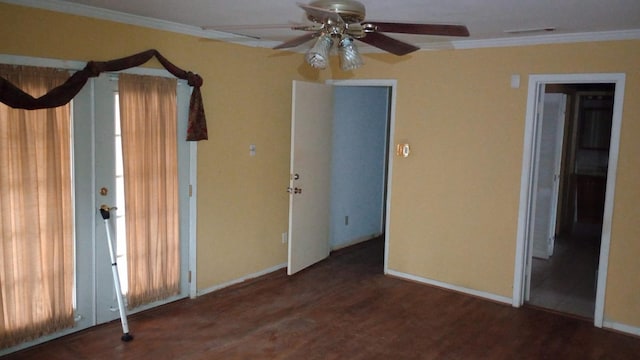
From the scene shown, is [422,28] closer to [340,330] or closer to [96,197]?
[340,330]

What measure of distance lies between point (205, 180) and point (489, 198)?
260cm

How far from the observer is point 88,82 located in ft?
12.2

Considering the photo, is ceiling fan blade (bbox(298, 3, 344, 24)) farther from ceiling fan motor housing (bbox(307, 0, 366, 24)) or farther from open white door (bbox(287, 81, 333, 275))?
open white door (bbox(287, 81, 333, 275))

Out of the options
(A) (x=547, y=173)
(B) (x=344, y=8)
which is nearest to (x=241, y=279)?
(B) (x=344, y=8)

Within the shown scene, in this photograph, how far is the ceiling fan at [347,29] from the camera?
229 centimetres

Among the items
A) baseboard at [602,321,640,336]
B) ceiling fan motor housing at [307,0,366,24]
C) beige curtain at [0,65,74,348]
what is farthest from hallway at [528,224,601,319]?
beige curtain at [0,65,74,348]

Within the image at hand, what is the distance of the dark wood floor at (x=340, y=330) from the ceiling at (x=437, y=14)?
2.23 meters

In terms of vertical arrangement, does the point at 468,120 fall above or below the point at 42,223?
above

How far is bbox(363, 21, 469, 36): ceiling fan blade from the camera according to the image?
2303mm

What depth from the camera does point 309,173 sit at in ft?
17.9

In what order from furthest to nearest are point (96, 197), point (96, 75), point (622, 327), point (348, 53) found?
point (622, 327)
point (96, 197)
point (96, 75)
point (348, 53)

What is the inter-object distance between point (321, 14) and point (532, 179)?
10.4 feet

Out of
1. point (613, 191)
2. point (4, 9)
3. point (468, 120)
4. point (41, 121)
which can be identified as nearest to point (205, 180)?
point (41, 121)

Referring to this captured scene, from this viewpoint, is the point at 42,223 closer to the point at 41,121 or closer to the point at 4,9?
the point at 41,121
